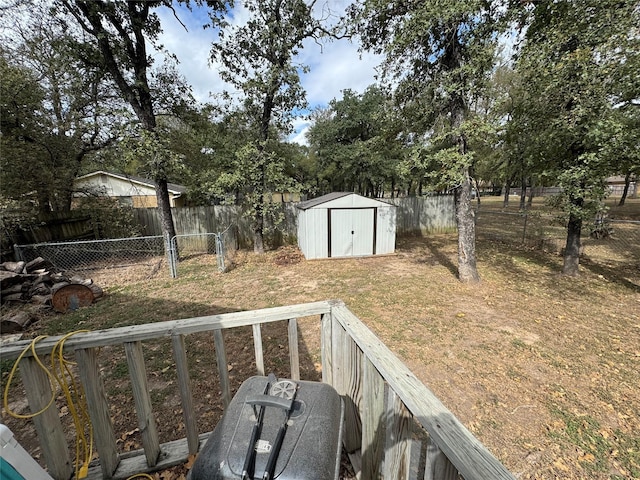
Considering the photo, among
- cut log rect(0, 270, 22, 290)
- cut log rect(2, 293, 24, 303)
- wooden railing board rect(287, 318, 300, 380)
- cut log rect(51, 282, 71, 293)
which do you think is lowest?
cut log rect(2, 293, 24, 303)

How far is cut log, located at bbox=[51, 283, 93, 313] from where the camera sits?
16.1 feet

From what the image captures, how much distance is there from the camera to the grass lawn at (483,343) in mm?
2373

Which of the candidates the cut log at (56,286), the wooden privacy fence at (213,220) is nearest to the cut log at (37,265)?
the cut log at (56,286)

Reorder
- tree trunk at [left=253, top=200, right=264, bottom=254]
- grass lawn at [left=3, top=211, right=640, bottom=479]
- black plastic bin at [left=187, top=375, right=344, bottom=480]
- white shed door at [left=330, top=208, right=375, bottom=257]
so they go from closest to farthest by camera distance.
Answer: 1. black plastic bin at [left=187, top=375, right=344, bottom=480]
2. grass lawn at [left=3, top=211, right=640, bottom=479]
3. white shed door at [left=330, top=208, right=375, bottom=257]
4. tree trunk at [left=253, top=200, right=264, bottom=254]

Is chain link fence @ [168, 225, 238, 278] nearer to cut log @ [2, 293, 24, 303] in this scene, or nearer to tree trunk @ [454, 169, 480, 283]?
cut log @ [2, 293, 24, 303]

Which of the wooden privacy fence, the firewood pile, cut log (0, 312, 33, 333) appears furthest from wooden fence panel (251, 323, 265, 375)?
the wooden privacy fence

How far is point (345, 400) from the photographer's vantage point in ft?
5.65

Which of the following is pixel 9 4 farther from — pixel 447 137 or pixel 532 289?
pixel 532 289

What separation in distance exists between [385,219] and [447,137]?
3.80 metres

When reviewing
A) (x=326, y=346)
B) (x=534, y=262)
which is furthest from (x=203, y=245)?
(x=534, y=262)

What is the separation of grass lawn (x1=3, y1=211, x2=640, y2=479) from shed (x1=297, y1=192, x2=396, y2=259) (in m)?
1.55

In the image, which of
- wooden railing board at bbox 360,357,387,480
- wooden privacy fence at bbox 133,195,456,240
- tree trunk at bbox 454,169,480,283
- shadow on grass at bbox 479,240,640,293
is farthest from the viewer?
wooden privacy fence at bbox 133,195,456,240

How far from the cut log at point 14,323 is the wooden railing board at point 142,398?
4.52 metres

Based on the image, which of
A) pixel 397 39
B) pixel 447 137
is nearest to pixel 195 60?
pixel 397 39
